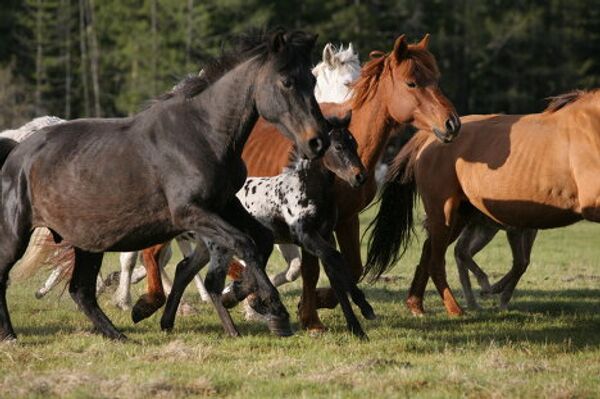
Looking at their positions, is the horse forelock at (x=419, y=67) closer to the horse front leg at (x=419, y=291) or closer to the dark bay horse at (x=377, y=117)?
the dark bay horse at (x=377, y=117)

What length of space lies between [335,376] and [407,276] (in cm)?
785

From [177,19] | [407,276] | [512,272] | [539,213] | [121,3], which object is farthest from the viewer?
[121,3]

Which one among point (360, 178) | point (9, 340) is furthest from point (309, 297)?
point (9, 340)

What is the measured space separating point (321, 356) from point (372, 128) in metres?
2.63

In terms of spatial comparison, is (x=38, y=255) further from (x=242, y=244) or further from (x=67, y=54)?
(x=67, y=54)

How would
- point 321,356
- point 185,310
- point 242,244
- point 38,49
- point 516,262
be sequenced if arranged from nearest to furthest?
point 321,356, point 242,244, point 185,310, point 516,262, point 38,49

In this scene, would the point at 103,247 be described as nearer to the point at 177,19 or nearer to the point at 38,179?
the point at 38,179

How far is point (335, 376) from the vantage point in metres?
6.51

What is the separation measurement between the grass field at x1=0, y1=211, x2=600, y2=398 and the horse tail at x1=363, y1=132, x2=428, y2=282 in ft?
1.65

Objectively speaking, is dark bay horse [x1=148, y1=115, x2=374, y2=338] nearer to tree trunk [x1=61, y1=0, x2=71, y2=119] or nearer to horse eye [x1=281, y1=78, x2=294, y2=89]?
horse eye [x1=281, y1=78, x2=294, y2=89]

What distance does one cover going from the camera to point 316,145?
7.20 metres

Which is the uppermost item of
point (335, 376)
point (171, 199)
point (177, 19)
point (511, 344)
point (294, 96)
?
point (294, 96)

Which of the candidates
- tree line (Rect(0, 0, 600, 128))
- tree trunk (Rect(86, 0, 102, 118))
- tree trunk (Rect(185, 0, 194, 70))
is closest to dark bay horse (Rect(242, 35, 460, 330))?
tree line (Rect(0, 0, 600, 128))

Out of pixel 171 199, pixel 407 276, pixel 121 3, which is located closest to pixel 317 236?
pixel 171 199
